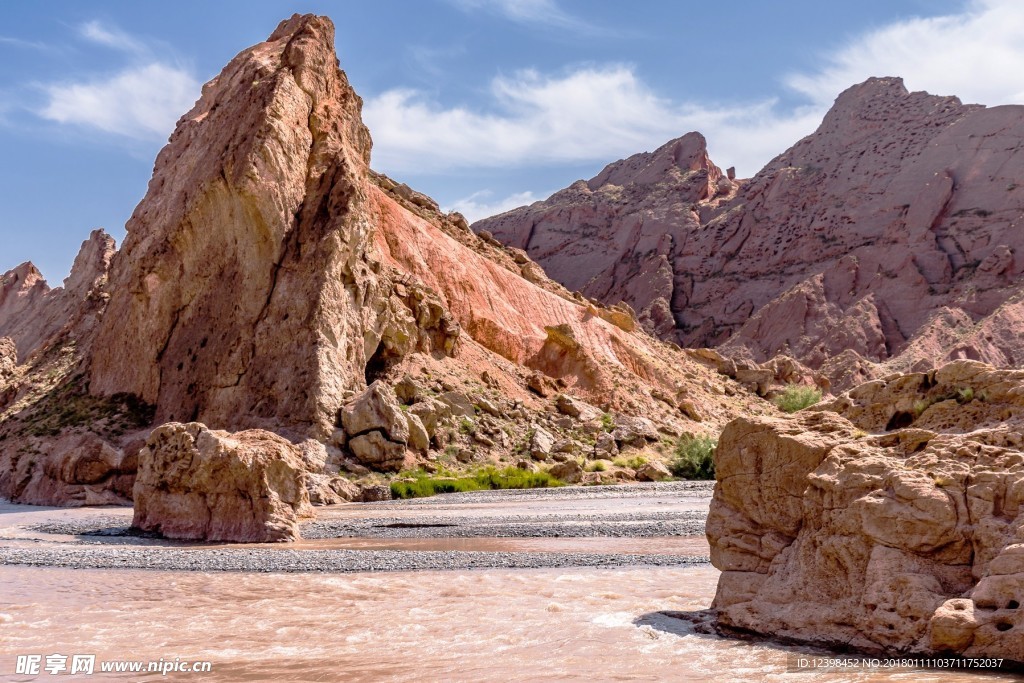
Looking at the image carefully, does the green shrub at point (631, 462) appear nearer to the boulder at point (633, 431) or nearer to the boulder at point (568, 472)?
the boulder at point (633, 431)

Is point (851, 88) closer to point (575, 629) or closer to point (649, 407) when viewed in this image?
point (649, 407)

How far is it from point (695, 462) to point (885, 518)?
30.7 metres

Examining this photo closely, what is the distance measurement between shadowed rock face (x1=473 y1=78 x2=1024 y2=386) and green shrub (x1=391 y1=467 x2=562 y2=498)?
157 feet

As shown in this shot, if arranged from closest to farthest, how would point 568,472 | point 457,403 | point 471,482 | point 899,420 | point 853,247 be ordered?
point 899,420
point 471,482
point 568,472
point 457,403
point 853,247

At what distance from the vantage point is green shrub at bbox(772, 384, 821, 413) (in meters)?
59.2

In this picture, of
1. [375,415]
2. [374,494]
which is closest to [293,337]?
[375,415]

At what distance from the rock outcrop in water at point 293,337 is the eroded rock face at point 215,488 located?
25.8ft

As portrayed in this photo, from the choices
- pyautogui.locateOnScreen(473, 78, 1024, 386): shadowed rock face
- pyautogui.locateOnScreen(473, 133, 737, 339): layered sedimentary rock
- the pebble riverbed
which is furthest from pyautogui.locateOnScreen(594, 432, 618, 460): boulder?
pyautogui.locateOnScreen(473, 133, 737, 339): layered sedimentary rock

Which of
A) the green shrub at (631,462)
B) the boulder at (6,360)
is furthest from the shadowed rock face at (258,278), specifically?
the green shrub at (631,462)

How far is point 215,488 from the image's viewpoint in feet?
63.9

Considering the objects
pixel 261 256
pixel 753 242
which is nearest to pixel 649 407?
pixel 261 256

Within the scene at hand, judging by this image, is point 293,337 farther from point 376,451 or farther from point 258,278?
point 376,451

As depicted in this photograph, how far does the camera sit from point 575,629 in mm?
10086

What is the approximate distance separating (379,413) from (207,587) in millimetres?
20081
